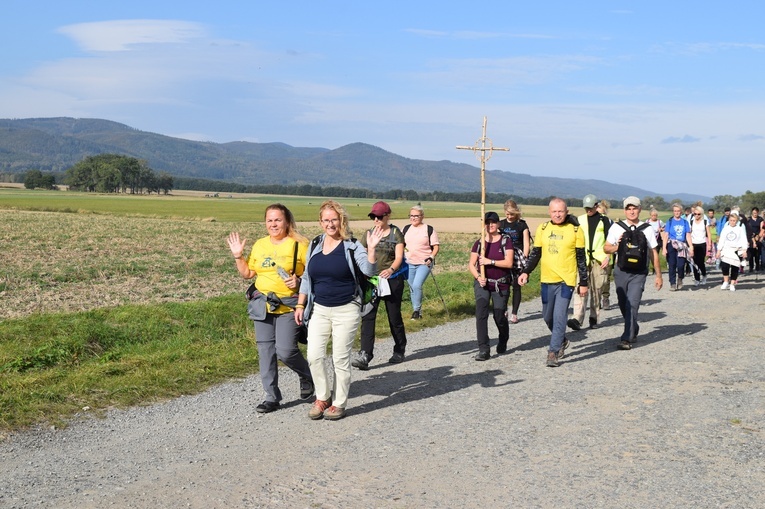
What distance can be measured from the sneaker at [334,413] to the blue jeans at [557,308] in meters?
3.40

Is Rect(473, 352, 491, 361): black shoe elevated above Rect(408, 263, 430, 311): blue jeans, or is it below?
below

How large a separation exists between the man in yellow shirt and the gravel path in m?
0.52

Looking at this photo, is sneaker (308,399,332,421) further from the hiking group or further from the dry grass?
the dry grass

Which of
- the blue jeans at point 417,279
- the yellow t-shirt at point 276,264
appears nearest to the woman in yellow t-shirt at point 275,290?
the yellow t-shirt at point 276,264

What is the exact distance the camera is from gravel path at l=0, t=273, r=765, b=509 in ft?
16.7

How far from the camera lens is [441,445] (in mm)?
6148

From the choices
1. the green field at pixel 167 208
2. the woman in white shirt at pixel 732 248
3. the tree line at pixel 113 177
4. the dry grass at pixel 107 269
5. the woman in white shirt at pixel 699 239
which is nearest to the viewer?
the dry grass at pixel 107 269

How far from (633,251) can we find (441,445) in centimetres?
565

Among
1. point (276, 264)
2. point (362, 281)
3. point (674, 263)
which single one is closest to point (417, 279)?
point (362, 281)

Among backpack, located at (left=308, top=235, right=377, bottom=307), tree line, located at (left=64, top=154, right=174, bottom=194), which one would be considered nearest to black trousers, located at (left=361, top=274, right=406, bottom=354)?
backpack, located at (left=308, top=235, right=377, bottom=307)

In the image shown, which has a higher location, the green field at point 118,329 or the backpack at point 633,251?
the backpack at point 633,251

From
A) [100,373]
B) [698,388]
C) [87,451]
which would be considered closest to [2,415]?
[87,451]

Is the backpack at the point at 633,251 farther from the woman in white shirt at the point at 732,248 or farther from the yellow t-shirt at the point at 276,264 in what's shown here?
the woman in white shirt at the point at 732,248

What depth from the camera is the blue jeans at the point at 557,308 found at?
31.0 feet
